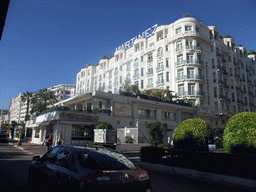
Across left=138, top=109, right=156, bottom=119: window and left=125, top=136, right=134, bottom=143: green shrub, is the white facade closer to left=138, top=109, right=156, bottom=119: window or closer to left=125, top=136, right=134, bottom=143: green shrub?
left=138, top=109, right=156, bottom=119: window

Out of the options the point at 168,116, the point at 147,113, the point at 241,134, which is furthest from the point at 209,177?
the point at 168,116

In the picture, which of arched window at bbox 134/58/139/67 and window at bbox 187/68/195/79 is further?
arched window at bbox 134/58/139/67

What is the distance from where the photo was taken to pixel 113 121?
92.8 feet

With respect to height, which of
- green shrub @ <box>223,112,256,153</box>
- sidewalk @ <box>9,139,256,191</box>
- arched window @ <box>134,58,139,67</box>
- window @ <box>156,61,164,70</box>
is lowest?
sidewalk @ <box>9,139,256,191</box>

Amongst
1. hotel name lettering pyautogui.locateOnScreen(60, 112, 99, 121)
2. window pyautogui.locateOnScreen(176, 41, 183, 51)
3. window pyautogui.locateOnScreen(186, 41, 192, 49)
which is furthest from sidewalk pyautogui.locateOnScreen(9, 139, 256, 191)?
window pyautogui.locateOnScreen(186, 41, 192, 49)

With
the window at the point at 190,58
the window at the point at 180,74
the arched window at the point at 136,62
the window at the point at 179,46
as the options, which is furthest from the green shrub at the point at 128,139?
the arched window at the point at 136,62

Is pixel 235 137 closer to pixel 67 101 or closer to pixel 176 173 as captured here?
pixel 176 173

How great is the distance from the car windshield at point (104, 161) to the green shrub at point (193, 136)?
6588 millimetres

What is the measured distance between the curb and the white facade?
84.2 ft

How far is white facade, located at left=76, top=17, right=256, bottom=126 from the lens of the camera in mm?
40094

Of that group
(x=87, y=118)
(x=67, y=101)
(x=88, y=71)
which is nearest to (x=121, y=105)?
(x=87, y=118)

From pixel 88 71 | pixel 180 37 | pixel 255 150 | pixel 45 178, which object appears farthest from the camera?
pixel 88 71

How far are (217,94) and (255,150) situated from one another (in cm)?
3907

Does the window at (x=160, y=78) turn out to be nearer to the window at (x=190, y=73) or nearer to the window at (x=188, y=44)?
the window at (x=190, y=73)
